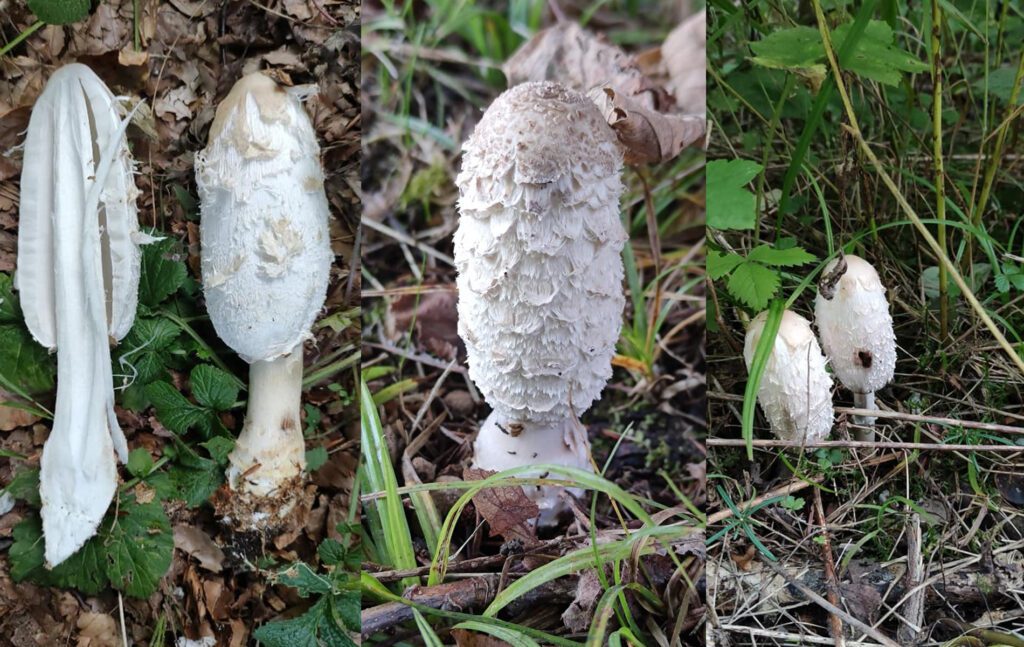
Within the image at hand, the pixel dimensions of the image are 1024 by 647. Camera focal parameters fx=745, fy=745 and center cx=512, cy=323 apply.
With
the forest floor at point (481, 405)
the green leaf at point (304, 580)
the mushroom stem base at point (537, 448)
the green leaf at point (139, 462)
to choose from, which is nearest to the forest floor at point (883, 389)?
the forest floor at point (481, 405)

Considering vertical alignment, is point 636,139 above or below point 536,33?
below

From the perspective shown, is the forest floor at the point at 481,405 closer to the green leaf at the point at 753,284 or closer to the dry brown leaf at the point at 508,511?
the dry brown leaf at the point at 508,511

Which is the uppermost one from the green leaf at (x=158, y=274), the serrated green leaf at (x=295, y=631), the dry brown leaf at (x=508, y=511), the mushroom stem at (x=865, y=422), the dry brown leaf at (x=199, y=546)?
the green leaf at (x=158, y=274)

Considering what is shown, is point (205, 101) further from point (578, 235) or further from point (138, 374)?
point (578, 235)

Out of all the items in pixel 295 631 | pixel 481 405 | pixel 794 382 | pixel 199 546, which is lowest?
pixel 295 631

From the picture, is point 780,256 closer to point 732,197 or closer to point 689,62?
point 732,197

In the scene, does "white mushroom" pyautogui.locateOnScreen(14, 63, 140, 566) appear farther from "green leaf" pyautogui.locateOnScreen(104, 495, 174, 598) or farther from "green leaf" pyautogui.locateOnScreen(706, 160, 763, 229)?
"green leaf" pyautogui.locateOnScreen(706, 160, 763, 229)

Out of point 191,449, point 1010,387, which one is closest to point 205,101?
point 191,449

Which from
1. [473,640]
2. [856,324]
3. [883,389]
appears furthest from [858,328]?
[473,640]
